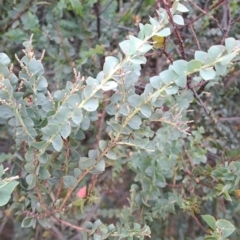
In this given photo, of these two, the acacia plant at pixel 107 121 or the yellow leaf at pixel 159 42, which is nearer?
the acacia plant at pixel 107 121

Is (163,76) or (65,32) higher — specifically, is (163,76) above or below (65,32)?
above

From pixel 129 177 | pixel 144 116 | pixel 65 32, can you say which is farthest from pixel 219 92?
pixel 144 116

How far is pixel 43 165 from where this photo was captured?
0.71m

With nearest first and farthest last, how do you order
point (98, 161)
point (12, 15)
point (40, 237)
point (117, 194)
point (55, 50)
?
point (98, 161), point (12, 15), point (55, 50), point (40, 237), point (117, 194)

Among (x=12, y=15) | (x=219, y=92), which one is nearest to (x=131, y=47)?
(x=12, y=15)

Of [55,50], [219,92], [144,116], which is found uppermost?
[144,116]

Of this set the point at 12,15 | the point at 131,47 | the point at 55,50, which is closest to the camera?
the point at 131,47

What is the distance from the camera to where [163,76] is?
0.62 metres

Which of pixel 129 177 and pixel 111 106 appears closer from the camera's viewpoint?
pixel 111 106

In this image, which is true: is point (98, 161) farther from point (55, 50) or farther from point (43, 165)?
point (55, 50)

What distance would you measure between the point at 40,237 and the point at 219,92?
80 centimetres

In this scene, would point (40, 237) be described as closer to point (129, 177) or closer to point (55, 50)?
point (129, 177)

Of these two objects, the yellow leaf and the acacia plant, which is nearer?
A: the acacia plant

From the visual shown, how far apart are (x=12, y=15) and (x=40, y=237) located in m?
0.82
